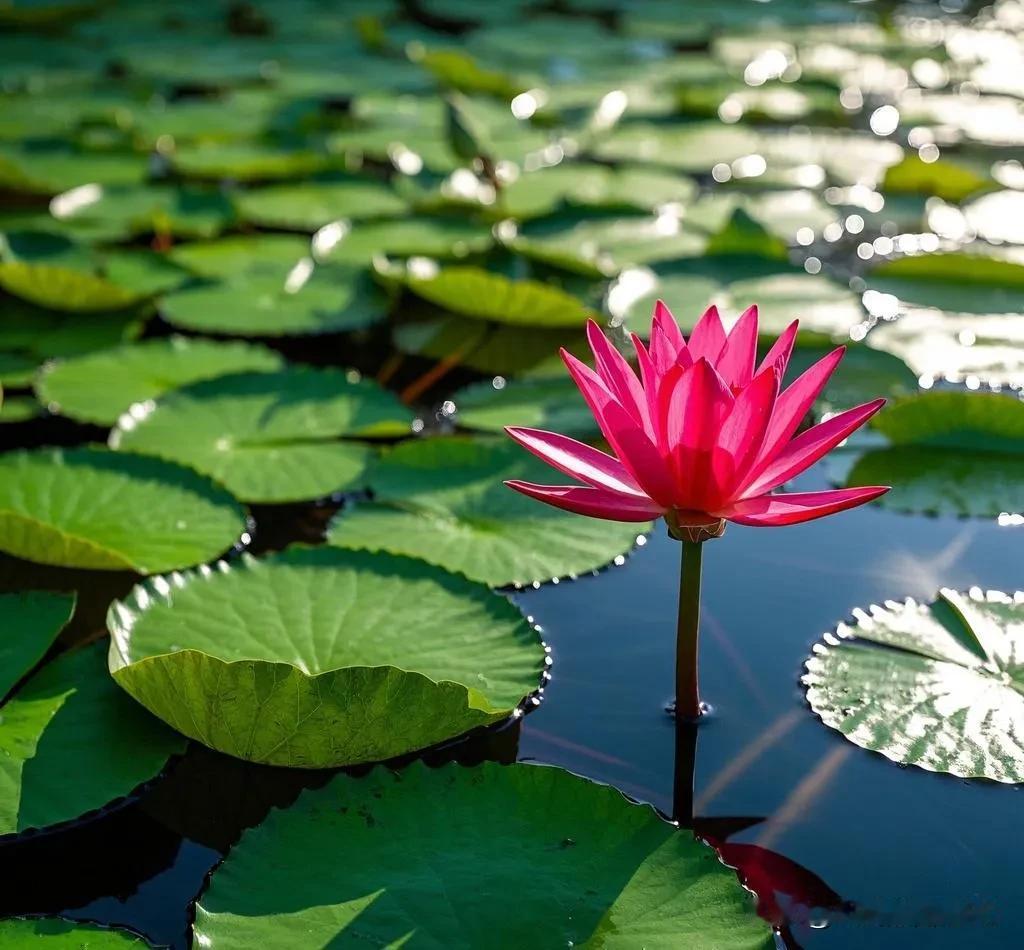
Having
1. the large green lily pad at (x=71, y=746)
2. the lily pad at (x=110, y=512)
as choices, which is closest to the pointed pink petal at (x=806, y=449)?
the large green lily pad at (x=71, y=746)

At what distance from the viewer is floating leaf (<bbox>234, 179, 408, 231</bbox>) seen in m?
3.58

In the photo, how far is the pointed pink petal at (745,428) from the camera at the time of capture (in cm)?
127

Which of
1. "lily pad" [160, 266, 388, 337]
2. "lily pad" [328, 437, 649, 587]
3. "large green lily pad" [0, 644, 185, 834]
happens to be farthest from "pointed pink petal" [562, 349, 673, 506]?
"lily pad" [160, 266, 388, 337]

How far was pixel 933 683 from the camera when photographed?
1572 millimetres

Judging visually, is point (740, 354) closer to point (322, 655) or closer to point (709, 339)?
point (709, 339)

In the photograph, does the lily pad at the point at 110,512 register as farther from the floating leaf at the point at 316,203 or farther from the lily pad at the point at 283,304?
the floating leaf at the point at 316,203

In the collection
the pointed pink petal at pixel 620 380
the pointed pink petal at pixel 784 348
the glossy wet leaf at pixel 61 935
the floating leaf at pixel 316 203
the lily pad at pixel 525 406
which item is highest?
the pointed pink petal at pixel 784 348

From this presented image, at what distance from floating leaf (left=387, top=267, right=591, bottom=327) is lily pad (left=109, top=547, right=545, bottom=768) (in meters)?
1.03

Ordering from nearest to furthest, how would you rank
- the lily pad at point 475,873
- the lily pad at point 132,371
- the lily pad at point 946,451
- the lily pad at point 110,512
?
1. the lily pad at point 475,873
2. the lily pad at point 110,512
3. the lily pad at point 946,451
4. the lily pad at point 132,371

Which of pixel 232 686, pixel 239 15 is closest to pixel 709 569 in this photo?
pixel 232 686

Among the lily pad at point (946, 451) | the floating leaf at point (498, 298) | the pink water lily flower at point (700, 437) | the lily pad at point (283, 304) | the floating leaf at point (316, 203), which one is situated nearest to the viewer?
the pink water lily flower at point (700, 437)

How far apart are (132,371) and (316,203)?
1256mm

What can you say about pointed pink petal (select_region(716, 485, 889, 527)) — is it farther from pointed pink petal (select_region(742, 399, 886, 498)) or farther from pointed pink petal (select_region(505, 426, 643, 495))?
pointed pink petal (select_region(505, 426, 643, 495))

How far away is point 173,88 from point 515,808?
4.79 metres
